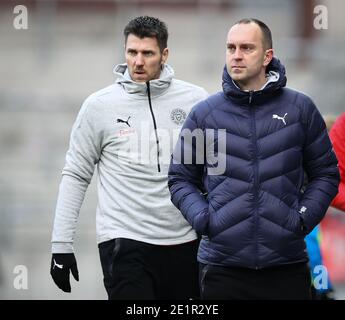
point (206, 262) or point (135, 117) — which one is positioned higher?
point (135, 117)

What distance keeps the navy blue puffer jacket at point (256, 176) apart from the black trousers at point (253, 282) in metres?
0.06

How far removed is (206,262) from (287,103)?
2.90 feet

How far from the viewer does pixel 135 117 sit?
6812 millimetres

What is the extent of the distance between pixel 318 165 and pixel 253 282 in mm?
673

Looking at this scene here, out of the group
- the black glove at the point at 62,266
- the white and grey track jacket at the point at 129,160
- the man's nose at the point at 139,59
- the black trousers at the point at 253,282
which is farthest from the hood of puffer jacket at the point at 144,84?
the black trousers at the point at 253,282

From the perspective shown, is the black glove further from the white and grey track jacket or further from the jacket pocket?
the jacket pocket

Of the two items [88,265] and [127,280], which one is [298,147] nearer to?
[127,280]

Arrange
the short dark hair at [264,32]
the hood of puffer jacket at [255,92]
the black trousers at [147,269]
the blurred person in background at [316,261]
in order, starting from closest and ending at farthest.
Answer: the hood of puffer jacket at [255,92], the short dark hair at [264,32], the black trousers at [147,269], the blurred person in background at [316,261]

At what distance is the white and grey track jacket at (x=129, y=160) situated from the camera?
21.9ft

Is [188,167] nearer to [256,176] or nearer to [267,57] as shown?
[256,176]

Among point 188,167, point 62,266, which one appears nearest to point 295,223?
point 188,167

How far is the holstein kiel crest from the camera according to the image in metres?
6.81

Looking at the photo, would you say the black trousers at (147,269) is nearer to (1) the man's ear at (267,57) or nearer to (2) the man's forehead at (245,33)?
(1) the man's ear at (267,57)

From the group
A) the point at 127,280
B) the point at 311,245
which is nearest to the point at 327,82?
the point at 311,245
